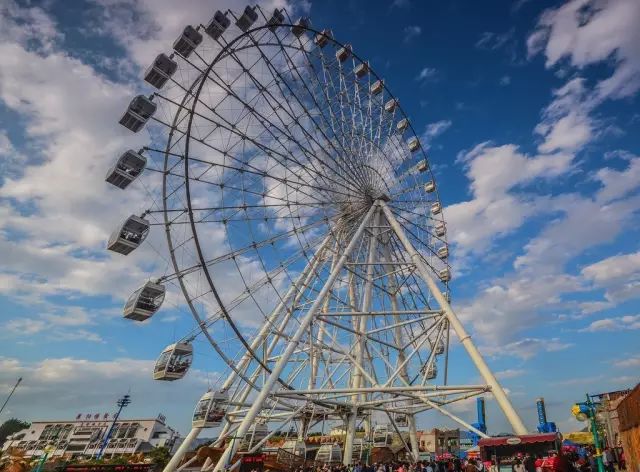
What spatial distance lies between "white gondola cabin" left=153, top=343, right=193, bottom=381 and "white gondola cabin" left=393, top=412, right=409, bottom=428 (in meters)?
11.8

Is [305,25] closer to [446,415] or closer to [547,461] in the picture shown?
[446,415]

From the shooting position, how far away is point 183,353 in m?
17.4

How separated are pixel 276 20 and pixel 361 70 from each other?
8652 millimetres

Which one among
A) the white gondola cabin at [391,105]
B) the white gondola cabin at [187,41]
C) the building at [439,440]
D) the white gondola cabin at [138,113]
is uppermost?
the white gondola cabin at [391,105]

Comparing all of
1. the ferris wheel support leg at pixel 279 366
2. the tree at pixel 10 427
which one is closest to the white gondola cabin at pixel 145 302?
the ferris wheel support leg at pixel 279 366

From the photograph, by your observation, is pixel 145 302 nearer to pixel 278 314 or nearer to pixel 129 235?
pixel 129 235

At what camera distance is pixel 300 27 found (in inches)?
898

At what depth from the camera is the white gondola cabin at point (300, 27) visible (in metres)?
22.9

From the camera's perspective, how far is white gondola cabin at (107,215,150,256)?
17.1 meters

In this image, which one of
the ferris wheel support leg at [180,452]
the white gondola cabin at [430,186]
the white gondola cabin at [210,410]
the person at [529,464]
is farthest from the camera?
the white gondola cabin at [430,186]

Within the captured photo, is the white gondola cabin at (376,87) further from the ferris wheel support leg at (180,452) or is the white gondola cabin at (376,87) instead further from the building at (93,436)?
the building at (93,436)

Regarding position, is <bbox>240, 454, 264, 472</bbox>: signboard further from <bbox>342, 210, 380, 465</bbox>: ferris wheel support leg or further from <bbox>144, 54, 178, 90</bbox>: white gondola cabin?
<bbox>144, 54, 178, 90</bbox>: white gondola cabin

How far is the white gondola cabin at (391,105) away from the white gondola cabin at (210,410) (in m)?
22.5

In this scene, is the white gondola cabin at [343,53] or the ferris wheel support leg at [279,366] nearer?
the ferris wheel support leg at [279,366]
